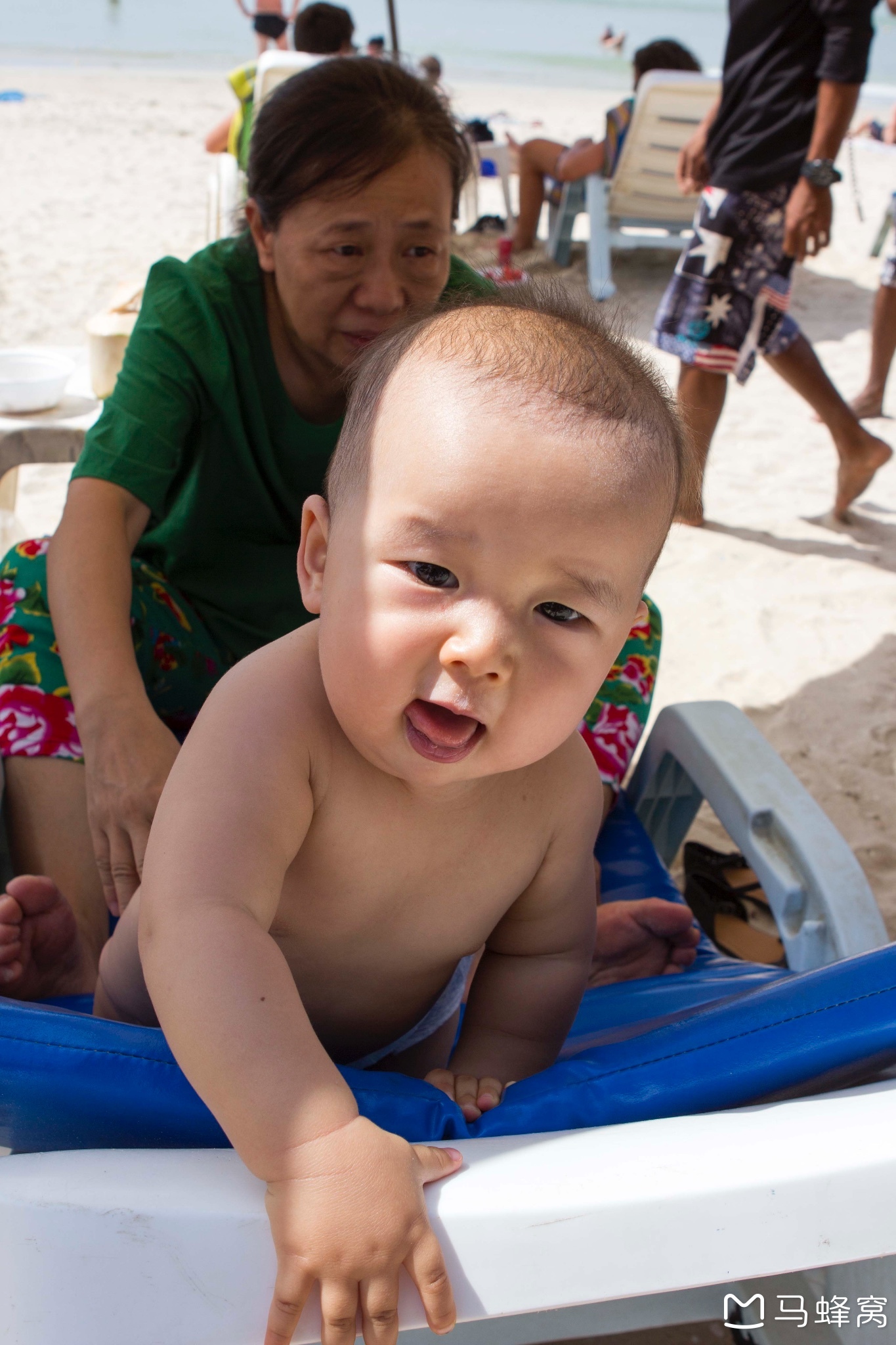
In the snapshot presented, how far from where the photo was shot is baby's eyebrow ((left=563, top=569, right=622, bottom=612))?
898 millimetres

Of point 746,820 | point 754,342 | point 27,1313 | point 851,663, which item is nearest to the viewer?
point 27,1313

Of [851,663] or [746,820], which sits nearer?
[746,820]

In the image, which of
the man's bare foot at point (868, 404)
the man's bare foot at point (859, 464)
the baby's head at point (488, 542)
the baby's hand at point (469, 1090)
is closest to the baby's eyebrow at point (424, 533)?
the baby's head at point (488, 542)

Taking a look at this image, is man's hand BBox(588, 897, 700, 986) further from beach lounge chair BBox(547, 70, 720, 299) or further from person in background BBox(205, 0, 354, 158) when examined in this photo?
person in background BBox(205, 0, 354, 158)

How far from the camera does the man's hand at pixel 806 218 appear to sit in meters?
3.53

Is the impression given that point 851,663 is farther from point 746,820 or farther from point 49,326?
point 49,326

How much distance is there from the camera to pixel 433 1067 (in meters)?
1.32

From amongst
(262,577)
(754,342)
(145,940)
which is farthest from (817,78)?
(145,940)

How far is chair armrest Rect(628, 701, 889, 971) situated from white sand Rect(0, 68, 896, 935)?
74 cm

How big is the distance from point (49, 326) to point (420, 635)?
550 cm

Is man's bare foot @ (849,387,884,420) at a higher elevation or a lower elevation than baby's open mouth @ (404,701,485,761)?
lower

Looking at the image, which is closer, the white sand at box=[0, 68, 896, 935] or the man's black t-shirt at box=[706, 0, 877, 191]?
the white sand at box=[0, 68, 896, 935]

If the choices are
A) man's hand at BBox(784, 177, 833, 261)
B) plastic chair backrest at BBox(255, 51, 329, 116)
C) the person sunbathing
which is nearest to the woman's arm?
the person sunbathing

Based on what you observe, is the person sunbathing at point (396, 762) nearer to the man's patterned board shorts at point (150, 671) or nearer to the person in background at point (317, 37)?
the man's patterned board shorts at point (150, 671)
